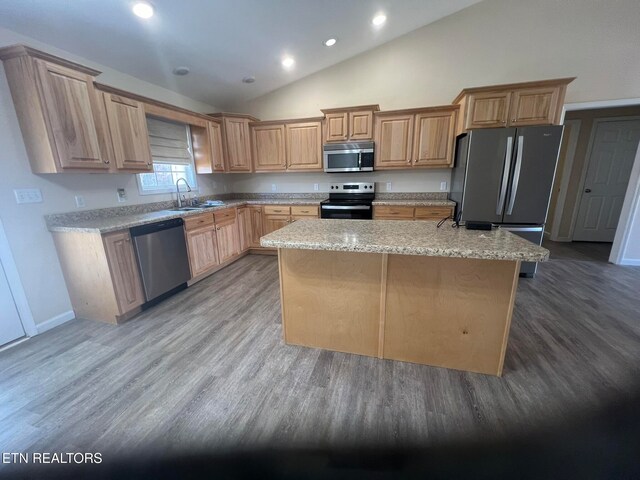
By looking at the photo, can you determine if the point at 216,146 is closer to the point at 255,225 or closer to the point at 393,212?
the point at 255,225

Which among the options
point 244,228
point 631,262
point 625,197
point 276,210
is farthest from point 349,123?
point 631,262

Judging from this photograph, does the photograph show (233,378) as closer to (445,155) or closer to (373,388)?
(373,388)

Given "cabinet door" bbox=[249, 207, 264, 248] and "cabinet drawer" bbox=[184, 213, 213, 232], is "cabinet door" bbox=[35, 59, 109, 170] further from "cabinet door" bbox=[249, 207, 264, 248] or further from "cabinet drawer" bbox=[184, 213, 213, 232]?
"cabinet door" bbox=[249, 207, 264, 248]

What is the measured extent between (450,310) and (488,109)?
2.93 m

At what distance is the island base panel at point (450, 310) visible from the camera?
1605 mm

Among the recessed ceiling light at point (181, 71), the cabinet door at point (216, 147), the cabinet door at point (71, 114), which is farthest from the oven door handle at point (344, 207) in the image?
the cabinet door at point (71, 114)

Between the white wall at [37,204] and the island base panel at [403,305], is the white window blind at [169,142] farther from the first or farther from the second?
the island base panel at [403,305]

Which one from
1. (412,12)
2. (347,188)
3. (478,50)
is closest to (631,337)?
(347,188)

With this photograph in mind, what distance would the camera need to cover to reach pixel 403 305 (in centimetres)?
179

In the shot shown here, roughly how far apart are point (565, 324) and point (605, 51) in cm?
364

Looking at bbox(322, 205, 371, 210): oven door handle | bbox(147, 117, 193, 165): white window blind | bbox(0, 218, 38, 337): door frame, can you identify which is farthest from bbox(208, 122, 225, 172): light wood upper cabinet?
bbox(0, 218, 38, 337): door frame

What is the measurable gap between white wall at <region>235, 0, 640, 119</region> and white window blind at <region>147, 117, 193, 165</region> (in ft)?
7.14

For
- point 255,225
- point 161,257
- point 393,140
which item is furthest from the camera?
point 255,225

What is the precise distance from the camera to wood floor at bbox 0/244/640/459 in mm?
1367
